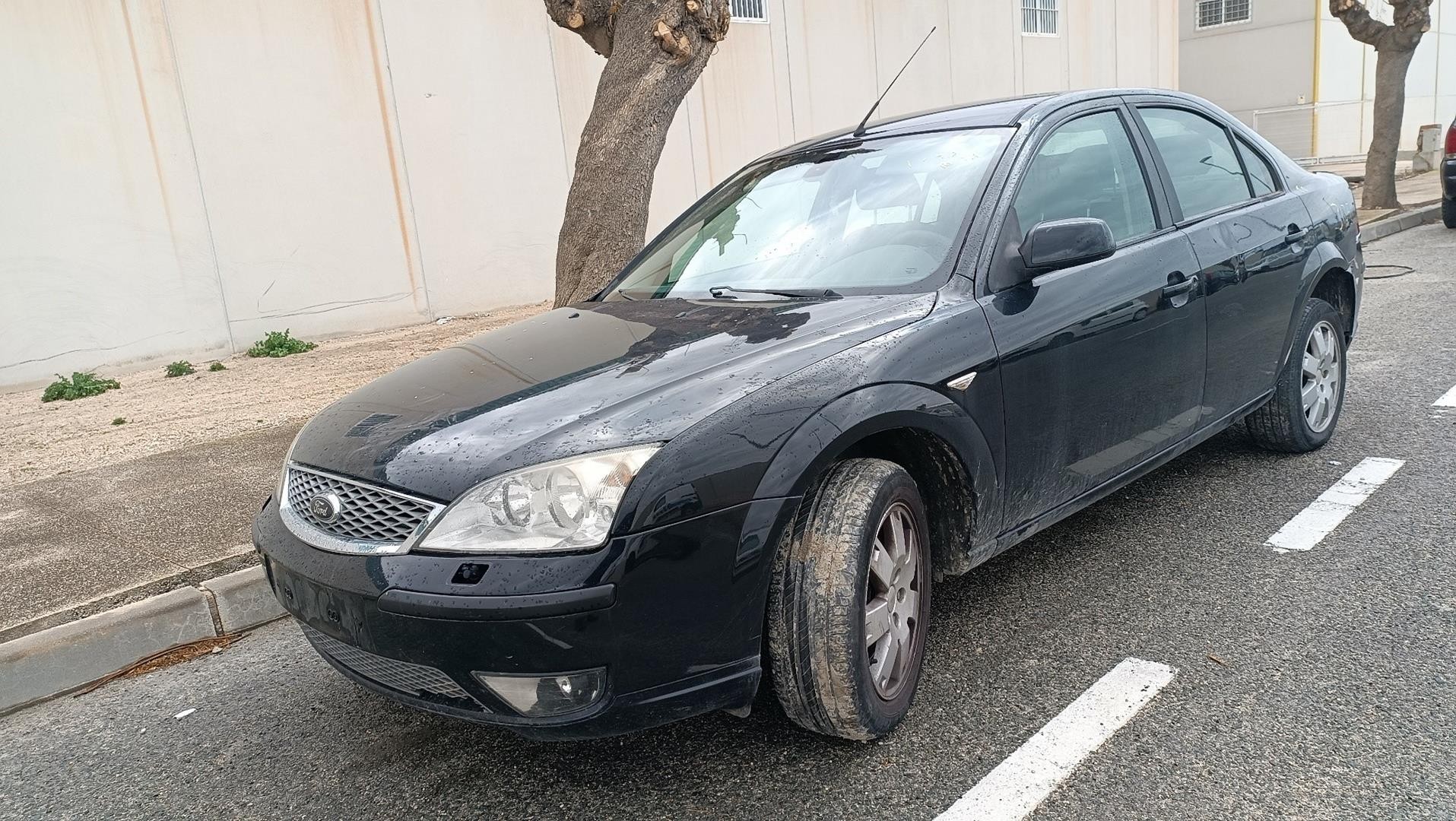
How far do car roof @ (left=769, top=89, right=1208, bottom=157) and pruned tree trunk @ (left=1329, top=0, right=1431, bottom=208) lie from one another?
39.9 feet

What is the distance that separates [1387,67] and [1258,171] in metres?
11.7

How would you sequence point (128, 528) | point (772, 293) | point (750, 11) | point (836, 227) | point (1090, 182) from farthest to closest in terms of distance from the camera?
point (750, 11), point (128, 528), point (1090, 182), point (836, 227), point (772, 293)

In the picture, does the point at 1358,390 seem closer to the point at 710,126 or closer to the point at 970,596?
the point at 970,596

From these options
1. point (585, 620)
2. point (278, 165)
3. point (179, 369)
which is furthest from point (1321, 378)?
point (278, 165)

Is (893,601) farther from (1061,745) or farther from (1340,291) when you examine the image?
(1340,291)

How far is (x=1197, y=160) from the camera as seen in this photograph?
4066 mm

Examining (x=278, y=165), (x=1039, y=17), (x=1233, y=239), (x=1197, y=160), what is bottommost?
(x=1233, y=239)

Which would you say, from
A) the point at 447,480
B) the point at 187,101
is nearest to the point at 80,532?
the point at 447,480

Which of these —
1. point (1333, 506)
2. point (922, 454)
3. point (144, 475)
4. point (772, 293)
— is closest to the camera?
point (922, 454)

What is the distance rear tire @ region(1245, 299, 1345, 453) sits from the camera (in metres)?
4.43

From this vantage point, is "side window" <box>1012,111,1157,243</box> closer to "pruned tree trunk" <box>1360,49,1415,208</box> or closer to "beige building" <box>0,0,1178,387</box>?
"beige building" <box>0,0,1178,387</box>

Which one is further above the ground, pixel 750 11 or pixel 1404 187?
pixel 750 11

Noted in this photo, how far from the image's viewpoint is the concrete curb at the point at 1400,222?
40.0 feet

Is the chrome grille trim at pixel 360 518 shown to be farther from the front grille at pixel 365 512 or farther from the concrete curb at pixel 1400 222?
the concrete curb at pixel 1400 222
